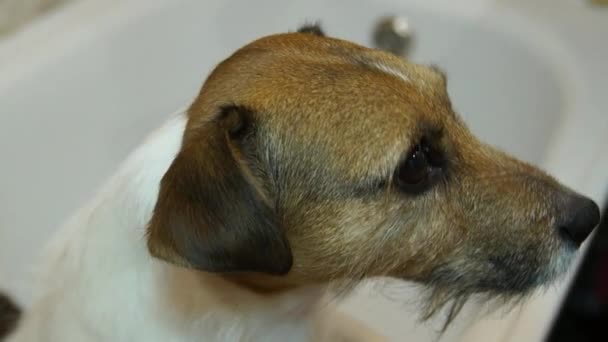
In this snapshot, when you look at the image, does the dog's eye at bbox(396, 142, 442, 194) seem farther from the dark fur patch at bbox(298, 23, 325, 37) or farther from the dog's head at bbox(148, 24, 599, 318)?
the dark fur patch at bbox(298, 23, 325, 37)

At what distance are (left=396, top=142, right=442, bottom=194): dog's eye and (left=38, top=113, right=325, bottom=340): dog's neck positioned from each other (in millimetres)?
201

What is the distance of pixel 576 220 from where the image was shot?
894 millimetres

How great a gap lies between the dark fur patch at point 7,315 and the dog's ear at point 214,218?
51 cm

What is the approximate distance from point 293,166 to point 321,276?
0.44 ft

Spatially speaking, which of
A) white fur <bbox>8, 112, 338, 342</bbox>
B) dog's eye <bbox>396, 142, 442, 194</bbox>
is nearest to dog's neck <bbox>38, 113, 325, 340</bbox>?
white fur <bbox>8, 112, 338, 342</bbox>

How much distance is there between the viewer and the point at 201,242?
0.73m

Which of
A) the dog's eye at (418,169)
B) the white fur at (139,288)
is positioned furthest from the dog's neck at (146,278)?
the dog's eye at (418,169)

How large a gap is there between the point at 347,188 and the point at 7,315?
25.2 inches

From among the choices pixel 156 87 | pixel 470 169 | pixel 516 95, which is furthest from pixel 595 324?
pixel 156 87

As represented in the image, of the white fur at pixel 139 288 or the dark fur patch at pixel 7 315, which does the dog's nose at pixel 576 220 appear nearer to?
the white fur at pixel 139 288

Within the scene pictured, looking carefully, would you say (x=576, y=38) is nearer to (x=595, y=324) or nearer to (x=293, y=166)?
(x=595, y=324)

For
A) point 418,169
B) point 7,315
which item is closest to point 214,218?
point 418,169

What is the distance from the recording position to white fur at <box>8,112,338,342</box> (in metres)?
0.86

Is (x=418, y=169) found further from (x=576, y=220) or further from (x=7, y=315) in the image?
(x=7, y=315)
